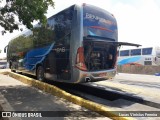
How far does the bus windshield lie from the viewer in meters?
10.4

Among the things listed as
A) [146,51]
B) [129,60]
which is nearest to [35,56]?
[146,51]

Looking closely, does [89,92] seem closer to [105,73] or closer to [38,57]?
[105,73]

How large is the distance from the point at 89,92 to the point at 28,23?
174 inches

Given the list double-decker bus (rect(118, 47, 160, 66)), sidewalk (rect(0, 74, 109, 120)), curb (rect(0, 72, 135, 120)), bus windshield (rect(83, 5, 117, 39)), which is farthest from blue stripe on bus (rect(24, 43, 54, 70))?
double-decker bus (rect(118, 47, 160, 66))

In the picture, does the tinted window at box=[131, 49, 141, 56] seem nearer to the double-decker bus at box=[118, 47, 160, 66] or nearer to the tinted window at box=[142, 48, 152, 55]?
the double-decker bus at box=[118, 47, 160, 66]

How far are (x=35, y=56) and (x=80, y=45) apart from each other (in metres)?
5.11

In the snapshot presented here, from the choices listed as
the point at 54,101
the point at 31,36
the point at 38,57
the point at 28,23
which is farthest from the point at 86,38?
the point at 31,36

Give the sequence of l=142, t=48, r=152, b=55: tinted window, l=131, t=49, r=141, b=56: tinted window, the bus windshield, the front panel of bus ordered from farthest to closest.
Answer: l=131, t=49, r=141, b=56: tinted window → l=142, t=48, r=152, b=55: tinted window → the bus windshield → the front panel of bus

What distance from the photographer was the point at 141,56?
33.5 metres

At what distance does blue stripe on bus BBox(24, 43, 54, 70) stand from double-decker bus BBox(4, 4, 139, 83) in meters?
0.05

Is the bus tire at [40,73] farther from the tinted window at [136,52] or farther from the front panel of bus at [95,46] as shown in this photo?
the tinted window at [136,52]

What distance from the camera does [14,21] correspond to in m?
10.0

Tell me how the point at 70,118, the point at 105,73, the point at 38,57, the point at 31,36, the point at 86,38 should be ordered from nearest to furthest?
1. the point at 70,118
2. the point at 86,38
3. the point at 105,73
4. the point at 38,57
5. the point at 31,36

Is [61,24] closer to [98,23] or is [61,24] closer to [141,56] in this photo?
[98,23]
